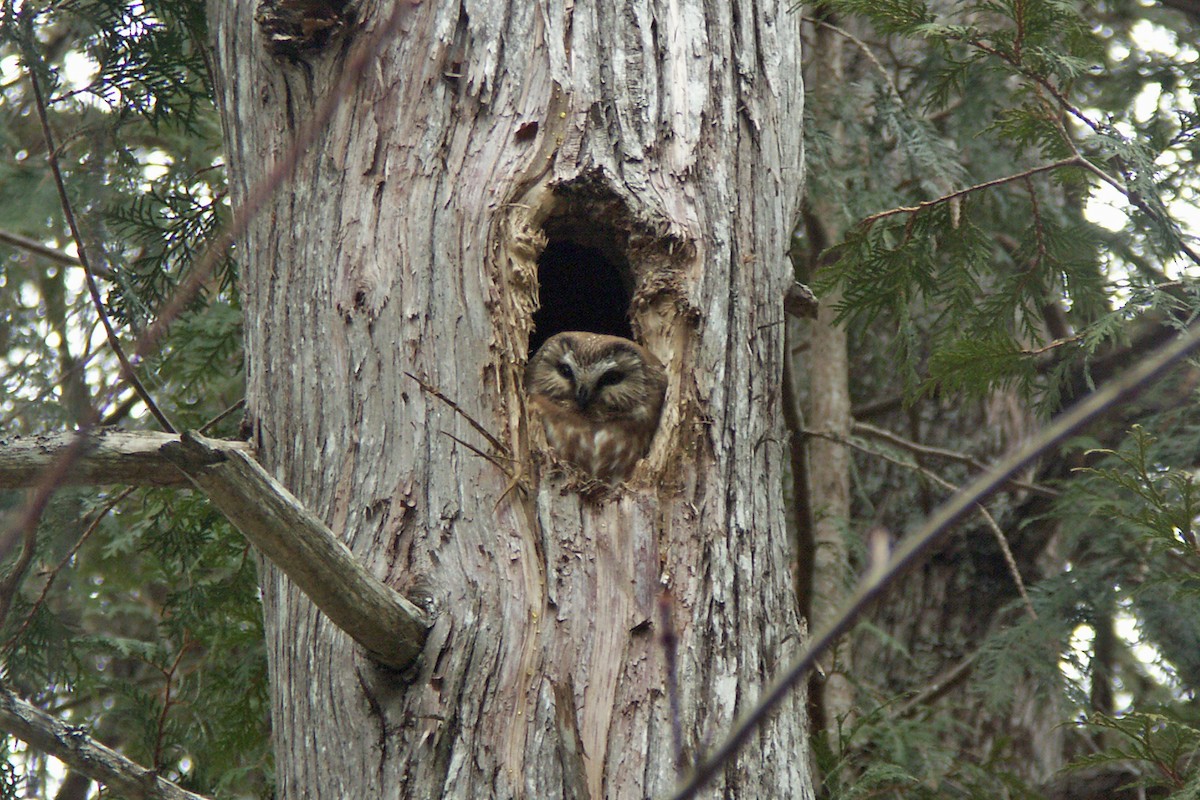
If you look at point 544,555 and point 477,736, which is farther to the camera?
point 544,555

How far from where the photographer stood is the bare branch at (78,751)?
7.63 ft

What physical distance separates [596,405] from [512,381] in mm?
1233

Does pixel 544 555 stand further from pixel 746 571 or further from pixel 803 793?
pixel 803 793

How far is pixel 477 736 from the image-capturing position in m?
2.32

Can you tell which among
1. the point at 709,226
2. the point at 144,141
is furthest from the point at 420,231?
the point at 144,141

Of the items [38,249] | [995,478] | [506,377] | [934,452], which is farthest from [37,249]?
[934,452]

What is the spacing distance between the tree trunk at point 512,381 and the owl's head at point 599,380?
2.18ft

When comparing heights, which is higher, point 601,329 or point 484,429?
point 601,329

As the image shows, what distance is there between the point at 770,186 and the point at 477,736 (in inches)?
66.8

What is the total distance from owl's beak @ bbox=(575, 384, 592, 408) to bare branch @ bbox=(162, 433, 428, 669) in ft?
5.27

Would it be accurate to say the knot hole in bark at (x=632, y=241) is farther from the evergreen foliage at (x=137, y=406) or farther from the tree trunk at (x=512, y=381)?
the evergreen foliage at (x=137, y=406)

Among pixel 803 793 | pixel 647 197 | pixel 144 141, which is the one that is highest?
pixel 144 141

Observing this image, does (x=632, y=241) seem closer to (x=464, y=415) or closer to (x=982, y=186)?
(x=464, y=415)

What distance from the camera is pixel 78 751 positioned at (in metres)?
2.41
